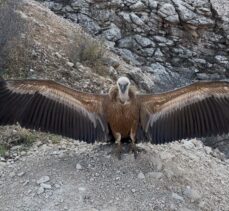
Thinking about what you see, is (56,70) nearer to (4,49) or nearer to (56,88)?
(4,49)

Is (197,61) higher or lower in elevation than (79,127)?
lower

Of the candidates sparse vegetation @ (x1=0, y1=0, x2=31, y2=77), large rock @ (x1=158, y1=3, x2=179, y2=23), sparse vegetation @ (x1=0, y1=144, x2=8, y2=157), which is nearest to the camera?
sparse vegetation @ (x1=0, y1=144, x2=8, y2=157)

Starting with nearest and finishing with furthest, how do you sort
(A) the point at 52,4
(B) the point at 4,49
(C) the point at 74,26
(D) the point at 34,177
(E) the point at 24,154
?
(D) the point at 34,177 < (E) the point at 24,154 < (B) the point at 4,49 < (C) the point at 74,26 < (A) the point at 52,4

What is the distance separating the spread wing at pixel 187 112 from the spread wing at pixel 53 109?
53 cm

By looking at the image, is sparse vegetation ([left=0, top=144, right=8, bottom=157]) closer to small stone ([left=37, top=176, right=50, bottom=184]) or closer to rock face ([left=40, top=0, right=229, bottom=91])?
small stone ([left=37, top=176, right=50, bottom=184])

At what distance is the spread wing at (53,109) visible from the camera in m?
6.55

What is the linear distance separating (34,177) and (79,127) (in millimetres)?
786

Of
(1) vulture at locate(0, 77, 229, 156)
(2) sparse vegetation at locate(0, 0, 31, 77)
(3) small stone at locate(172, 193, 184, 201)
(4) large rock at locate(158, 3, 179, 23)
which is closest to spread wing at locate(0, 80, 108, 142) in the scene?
(1) vulture at locate(0, 77, 229, 156)

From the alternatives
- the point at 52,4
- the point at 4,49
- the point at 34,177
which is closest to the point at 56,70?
the point at 4,49

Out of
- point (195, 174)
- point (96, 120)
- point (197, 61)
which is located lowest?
point (197, 61)

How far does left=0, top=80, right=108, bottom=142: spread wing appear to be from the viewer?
6551 mm

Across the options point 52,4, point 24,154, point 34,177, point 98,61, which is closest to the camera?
point 34,177

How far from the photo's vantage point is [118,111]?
6531 mm

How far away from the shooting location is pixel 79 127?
6.76m
